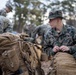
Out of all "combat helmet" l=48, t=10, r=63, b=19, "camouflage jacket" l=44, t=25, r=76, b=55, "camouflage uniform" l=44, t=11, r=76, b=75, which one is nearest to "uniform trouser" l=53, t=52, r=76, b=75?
"camouflage uniform" l=44, t=11, r=76, b=75

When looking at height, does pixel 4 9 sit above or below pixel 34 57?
above

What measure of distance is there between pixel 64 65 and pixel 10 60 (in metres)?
0.76

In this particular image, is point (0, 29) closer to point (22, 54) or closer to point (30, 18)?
point (22, 54)

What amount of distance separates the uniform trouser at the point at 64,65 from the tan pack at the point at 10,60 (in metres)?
0.55

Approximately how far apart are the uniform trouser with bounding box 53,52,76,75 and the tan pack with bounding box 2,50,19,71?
21.8 inches

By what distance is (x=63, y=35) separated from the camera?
455cm

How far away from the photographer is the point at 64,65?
4.03 metres

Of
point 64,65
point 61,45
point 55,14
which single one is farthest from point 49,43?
point 64,65

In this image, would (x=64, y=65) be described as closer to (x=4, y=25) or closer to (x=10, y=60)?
(x=10, y=60)

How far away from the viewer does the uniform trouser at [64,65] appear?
4.02 m

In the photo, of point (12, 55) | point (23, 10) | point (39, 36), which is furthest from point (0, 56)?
point (23, 10)

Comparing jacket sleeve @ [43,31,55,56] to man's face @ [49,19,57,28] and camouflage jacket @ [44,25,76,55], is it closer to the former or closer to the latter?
camouflage jacket @ [44,25,76,55]

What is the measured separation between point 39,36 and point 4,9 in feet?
8.30

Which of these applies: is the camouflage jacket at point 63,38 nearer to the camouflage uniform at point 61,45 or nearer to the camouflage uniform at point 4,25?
the camouflage uniform at point 61,45
